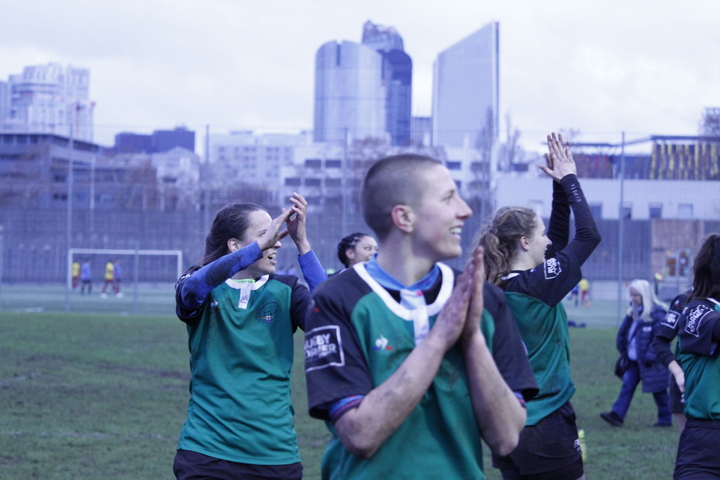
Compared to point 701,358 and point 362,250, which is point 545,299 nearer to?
point 701,358

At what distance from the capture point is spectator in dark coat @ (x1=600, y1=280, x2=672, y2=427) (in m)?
9.38

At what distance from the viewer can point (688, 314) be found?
13.8 feet

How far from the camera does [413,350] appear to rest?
6.78 feet

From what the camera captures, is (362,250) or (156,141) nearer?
(362,250)

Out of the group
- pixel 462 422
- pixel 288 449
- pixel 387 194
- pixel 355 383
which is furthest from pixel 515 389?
pixel 288 449

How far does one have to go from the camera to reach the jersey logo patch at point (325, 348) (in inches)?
82.4

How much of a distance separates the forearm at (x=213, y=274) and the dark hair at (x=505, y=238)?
1211mm

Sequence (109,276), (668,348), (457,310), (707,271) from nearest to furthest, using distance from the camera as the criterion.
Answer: (457,310)
(707,271)
(668,348)
(109,276)

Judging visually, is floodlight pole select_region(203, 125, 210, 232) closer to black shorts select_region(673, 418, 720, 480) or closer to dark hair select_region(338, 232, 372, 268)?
dark hair select_region(338, 232, 372, 268)

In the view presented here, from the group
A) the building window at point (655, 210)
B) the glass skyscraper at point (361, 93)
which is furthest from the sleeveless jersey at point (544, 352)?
the glass skyscraper at point (361, 93)

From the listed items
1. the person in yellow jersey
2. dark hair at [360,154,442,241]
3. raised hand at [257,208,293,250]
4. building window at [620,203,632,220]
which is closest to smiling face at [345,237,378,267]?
raised hand at [257,208,293,250]

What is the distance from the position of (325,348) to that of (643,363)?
814 centimetres

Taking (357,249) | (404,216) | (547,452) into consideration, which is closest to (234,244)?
(547,452)

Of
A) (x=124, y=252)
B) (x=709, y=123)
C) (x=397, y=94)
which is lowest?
(x=124, y=252)
